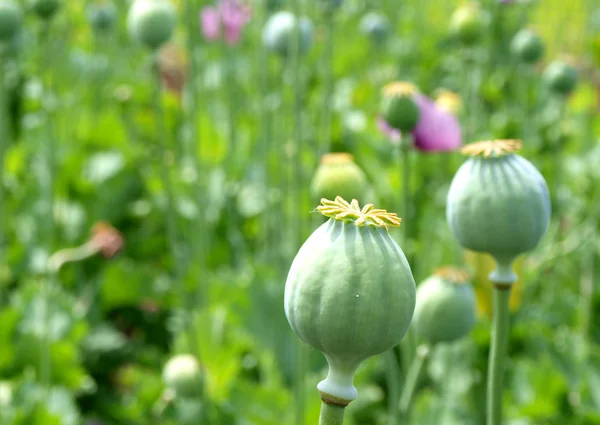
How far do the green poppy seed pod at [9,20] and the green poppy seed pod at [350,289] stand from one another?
2.37ft

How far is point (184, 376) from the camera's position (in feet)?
2.92

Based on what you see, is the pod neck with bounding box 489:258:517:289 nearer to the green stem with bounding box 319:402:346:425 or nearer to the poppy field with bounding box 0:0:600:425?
the poppy field with bounding box 0:0:600:425

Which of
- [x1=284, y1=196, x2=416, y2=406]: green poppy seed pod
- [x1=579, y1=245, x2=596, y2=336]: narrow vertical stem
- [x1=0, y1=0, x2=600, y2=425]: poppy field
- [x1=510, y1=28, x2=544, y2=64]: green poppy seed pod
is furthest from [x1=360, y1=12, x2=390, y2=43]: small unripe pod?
[x1=284, y1=196, x2=416, y2=406]: green poppy seed pod

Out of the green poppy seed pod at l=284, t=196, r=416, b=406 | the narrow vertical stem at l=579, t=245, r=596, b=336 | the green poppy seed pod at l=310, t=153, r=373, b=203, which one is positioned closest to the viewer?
the green poppy seed pod at l=284, t=196, r=416, b=406

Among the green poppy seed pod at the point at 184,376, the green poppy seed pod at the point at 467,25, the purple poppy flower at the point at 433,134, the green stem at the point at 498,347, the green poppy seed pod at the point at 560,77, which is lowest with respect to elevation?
the green poppy seed pod at the point at 184,376

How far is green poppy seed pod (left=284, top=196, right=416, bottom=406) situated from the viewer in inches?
14.2

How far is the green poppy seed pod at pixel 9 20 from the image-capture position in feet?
3.15

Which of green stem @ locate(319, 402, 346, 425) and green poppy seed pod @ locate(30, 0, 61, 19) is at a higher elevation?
green poppy seed pod @ locate(30, 0, 61, 19)

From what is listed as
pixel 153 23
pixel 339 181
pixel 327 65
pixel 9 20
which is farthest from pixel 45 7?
pixel 339 181

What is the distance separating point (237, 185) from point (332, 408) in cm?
125

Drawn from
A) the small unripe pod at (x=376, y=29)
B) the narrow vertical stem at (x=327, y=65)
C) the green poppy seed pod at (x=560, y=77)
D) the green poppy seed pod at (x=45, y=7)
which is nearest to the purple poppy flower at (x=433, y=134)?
the narrow vertical stem at (x=327, y=65)

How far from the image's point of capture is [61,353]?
1106 mm

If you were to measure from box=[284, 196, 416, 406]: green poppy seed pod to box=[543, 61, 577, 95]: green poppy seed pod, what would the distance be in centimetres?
104

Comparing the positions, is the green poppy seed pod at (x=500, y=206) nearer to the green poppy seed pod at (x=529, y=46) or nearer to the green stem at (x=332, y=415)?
the green stem at (x=332, y=415)
